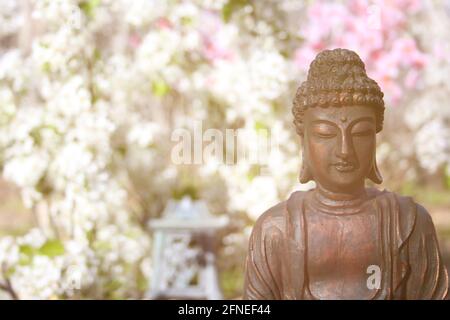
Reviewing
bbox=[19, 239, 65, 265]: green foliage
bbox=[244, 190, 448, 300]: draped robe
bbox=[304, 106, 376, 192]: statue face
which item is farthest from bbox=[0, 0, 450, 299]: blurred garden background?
bbox=[304, 106, 376, 192]: statue face

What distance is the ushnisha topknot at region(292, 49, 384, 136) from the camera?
2.33m

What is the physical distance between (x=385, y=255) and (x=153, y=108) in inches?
143

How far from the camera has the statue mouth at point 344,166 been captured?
2.33 meters

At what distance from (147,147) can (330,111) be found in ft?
8.51

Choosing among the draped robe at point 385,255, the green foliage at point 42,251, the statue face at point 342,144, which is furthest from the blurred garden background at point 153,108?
the statue face at point 342,144

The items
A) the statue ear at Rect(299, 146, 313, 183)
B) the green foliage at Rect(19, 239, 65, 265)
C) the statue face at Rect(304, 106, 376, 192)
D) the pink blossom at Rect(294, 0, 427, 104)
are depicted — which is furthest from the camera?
the pink blossom at Rect(294, 0, 427, 104)

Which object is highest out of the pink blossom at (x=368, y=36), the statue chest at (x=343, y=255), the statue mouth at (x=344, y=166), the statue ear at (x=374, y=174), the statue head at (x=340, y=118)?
the pink blossom at (x=368, y=36)

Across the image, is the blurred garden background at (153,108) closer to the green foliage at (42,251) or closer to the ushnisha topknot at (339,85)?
the green foliage at (42,251)

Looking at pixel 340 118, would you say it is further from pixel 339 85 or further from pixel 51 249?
pixel 51 249

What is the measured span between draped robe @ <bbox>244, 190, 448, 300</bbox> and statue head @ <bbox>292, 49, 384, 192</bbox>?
0.57ft

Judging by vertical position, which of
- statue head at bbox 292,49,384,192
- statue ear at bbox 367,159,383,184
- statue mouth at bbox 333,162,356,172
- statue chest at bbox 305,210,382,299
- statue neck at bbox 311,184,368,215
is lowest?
statue chest at bbox 305,210,382,299

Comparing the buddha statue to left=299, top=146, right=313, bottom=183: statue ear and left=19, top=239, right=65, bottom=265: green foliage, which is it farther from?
left=19, top=239, right=65, bottom=265: green foliage

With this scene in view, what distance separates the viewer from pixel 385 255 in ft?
7.72

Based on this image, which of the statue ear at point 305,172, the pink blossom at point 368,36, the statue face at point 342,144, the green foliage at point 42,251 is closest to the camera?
the statue face at point 342,144
